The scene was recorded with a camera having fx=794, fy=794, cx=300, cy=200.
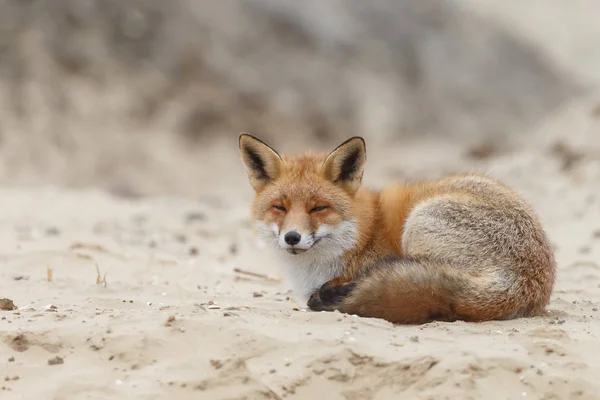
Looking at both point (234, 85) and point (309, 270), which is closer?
point (309, 270)

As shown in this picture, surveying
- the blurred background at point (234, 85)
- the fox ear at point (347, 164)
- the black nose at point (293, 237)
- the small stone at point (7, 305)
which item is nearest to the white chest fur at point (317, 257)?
the black nose at point (293, 237)

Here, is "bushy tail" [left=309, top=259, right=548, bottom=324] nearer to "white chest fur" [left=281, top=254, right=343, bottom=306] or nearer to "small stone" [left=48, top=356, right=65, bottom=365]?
"white chest fur" [left=281, top=254, right=343, bottom=306]

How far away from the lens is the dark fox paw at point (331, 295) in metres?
4.31

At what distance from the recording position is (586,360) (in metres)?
3.44

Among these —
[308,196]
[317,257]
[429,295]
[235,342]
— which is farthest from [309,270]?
[235,342]

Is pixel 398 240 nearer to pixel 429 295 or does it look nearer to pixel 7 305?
pixel 429 295

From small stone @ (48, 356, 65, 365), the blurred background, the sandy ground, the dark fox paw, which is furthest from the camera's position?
the blurred background

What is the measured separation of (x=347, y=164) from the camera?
15.7ft

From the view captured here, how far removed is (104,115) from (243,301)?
898 cm

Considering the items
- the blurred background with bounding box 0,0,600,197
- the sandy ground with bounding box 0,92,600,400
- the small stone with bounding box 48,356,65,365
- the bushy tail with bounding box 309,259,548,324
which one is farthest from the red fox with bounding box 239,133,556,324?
the blurred background with bounding box 0,0,600,197

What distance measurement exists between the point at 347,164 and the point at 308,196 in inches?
13.9

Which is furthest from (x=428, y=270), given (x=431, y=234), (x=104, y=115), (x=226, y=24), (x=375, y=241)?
(x=226, y=24)

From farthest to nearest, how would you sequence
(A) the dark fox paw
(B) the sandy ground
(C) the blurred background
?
(C) the blurred background < (A) the dark fox paw < (B) the sandy ground

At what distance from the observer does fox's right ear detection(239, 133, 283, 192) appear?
15.9ft
